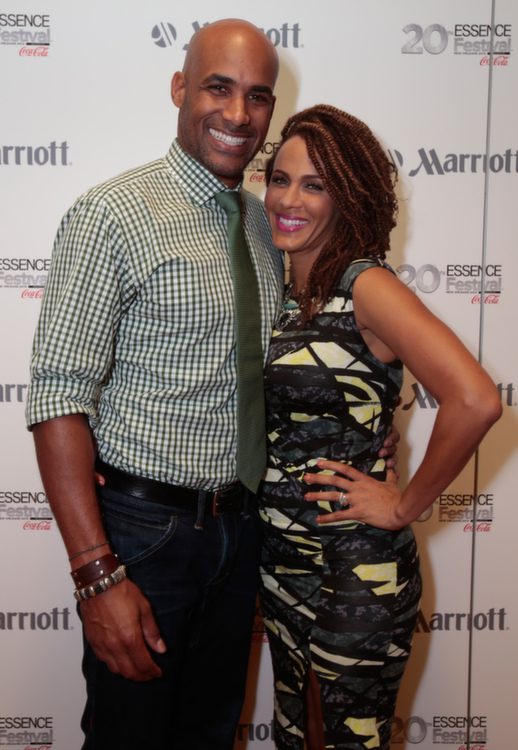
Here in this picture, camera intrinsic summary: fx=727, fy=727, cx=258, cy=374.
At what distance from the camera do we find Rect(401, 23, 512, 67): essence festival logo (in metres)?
2.17

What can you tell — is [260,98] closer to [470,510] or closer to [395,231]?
[395,231]

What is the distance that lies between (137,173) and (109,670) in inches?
40.6

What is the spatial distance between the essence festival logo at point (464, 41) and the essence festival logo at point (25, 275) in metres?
1.27

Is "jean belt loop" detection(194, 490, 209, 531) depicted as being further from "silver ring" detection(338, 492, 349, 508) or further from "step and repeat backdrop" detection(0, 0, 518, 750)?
"step and repeat backdrop" detection(0, 0, 518, 750)

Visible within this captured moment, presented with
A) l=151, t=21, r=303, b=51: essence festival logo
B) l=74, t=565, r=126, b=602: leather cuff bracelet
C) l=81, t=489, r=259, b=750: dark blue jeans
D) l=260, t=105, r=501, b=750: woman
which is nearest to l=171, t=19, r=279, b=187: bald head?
l=260, t=105, r=501, b=750: woman

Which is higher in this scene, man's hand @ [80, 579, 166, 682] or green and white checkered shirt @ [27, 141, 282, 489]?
green and white checkered shirt @ [27, 141, 282, 489]

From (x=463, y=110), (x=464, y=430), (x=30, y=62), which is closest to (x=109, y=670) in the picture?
(x=464, y=430)

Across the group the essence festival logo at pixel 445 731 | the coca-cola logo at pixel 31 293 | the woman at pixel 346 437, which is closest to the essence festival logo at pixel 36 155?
the coca-cola logo at pixel 31 293

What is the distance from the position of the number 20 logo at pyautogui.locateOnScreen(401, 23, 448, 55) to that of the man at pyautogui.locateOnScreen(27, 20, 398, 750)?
28.7 inches

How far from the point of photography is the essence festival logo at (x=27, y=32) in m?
2.10

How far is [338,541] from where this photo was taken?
1554 millimetres

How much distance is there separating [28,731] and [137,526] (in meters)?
1.34

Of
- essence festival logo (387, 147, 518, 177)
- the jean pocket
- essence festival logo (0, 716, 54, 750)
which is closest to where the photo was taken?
the jean pocket

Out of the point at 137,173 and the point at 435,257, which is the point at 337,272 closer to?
the point at 137,173
